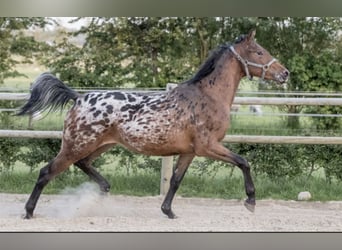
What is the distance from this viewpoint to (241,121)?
5.62 m

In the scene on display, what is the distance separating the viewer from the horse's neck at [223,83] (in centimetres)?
469

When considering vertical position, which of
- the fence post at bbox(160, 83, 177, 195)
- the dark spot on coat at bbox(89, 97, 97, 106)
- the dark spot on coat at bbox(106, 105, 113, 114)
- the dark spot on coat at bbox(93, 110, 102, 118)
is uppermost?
the dark spot on coat at bbox(89, 97, 97, 106)

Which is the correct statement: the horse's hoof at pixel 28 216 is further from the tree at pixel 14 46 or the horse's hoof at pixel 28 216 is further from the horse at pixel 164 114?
the tree at pixel 14 46

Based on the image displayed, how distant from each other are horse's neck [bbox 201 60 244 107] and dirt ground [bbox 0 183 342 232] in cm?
89

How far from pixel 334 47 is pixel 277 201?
1518 millimetres

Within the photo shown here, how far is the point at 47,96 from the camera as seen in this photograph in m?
4.75

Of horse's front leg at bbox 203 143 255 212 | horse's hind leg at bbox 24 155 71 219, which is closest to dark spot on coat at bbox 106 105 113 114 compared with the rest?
horse's hind leg at bbox 24 155 71 219

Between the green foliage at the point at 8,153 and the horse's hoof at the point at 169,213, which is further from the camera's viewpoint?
the green foliage at the point at 8,153

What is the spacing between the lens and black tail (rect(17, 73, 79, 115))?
474 centimetres

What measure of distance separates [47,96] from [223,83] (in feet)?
4.15

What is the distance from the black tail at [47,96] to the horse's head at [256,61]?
121cm

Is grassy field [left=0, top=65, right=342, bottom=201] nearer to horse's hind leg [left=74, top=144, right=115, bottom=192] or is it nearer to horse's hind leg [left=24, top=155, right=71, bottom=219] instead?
horse's hind leg [left=74, top=144, right=115, bottom=192]

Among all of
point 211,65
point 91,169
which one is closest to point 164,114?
point 211,65

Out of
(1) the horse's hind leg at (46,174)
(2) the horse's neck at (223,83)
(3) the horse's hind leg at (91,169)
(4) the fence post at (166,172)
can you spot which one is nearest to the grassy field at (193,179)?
(4) the fence post at (166,172)
